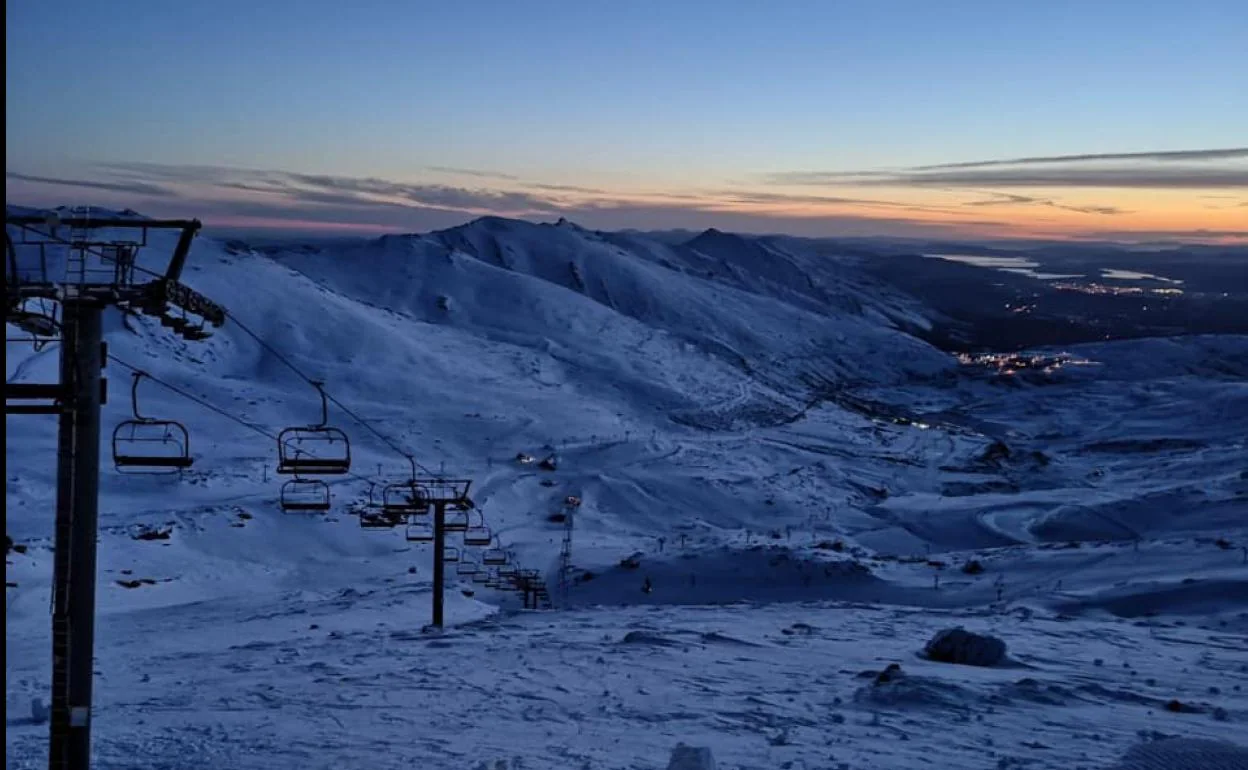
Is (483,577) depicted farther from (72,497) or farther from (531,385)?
(531,385)

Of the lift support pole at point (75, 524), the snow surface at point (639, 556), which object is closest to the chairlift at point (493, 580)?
the snow surface at point (639, 556)

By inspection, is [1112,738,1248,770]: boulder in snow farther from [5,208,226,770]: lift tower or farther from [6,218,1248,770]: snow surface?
[5,208,226,770]: lift tower

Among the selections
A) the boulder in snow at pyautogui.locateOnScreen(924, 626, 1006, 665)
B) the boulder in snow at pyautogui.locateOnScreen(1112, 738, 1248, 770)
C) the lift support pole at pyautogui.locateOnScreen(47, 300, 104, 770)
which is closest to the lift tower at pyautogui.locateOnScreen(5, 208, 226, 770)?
the lift support pole at pyautogui.locateOnScreen(47, 300, 104, 770)

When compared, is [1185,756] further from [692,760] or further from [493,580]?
[493,580]

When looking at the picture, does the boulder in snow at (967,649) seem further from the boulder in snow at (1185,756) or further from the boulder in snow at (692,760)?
the boulder in snow at (692,760)

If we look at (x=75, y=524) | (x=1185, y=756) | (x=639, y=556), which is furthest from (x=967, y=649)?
(x=639, y=556)

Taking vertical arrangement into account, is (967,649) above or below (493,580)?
above
